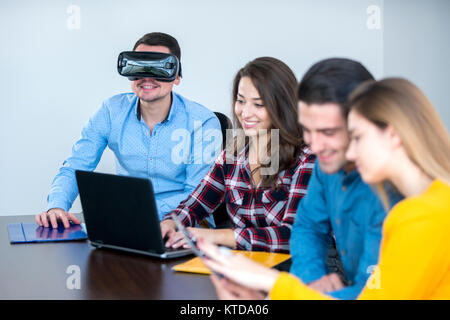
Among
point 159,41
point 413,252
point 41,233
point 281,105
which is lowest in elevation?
point 41,233

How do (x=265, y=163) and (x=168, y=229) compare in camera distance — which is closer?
(x=168, y=229)

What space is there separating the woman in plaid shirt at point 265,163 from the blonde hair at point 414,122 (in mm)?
741

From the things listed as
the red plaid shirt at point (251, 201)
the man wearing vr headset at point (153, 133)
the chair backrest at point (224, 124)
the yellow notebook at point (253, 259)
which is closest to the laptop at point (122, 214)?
the yellow notebook at point (253, 259)

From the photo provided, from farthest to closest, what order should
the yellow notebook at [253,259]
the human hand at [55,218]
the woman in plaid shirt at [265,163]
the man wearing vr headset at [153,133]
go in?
the man wearing vr headset at [153,133]
the human hand at [55,218]
the woman in plaid shirt at [265,163]
the yellow notebook at [253,259]

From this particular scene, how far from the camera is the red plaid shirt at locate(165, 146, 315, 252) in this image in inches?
71.4

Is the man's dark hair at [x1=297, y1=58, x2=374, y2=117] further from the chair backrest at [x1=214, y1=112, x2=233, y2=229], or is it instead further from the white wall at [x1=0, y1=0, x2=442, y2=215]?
the white wall at [x1=0, y1=0, x2=442, y2=215]

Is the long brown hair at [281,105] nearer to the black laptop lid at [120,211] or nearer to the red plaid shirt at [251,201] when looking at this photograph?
the red plaid shirt at [251,201]

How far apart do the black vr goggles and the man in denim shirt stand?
781 millimetres

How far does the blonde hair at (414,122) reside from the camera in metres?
1.12

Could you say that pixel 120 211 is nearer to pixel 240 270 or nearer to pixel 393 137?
pixel 240 270

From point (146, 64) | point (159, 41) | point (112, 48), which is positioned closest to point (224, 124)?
point (159, 41)

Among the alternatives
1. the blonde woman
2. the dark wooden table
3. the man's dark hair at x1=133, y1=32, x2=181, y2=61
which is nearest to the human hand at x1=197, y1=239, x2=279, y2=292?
the blonde woman

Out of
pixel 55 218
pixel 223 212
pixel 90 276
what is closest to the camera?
pixel 90 276

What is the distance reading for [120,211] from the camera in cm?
163
